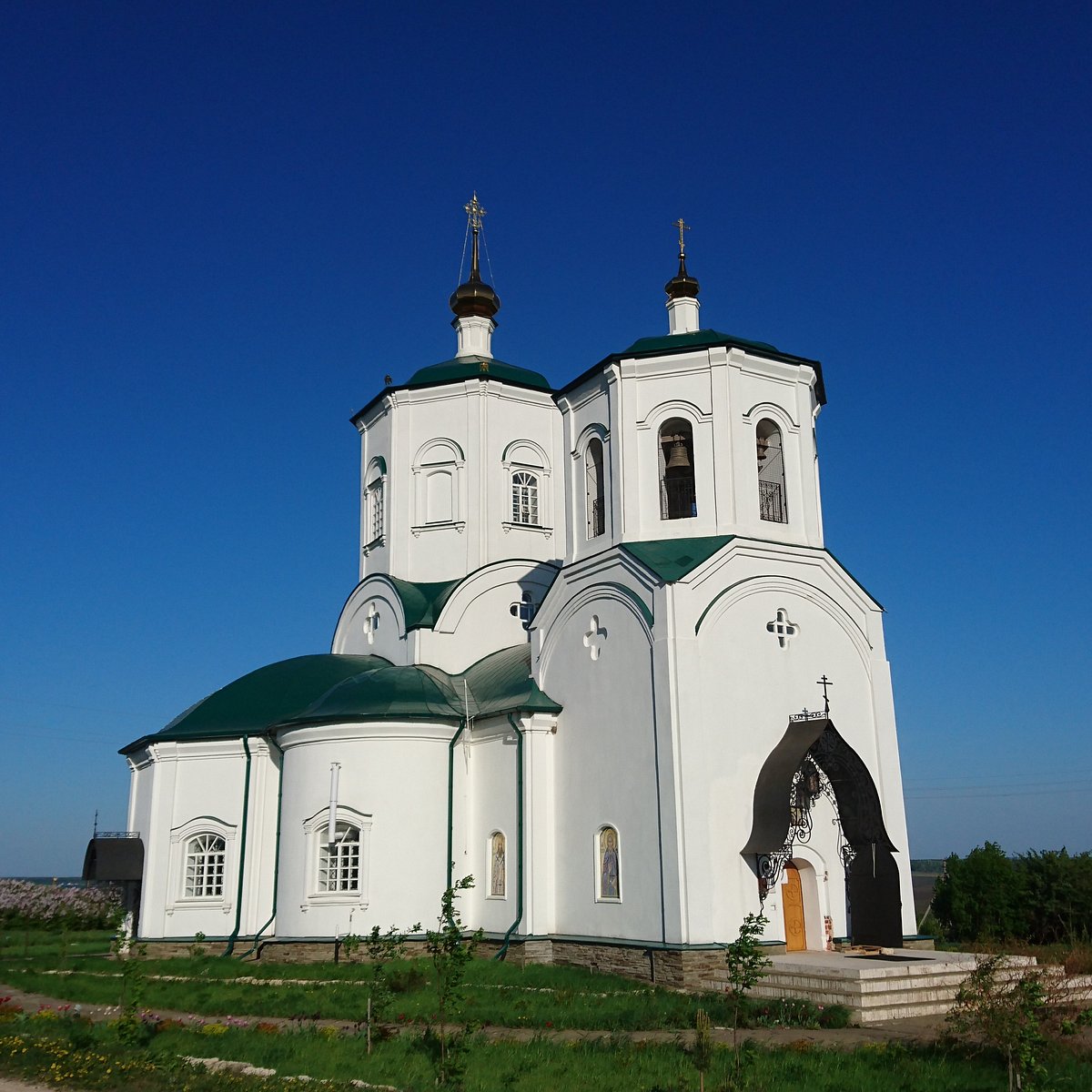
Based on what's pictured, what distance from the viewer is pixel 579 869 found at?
570 inches

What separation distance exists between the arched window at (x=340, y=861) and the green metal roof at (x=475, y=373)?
337 inches

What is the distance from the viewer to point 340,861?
1565 centimetres

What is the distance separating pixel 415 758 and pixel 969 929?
8.89 m

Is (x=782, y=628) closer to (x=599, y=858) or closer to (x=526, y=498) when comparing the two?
(x=599, y=858)

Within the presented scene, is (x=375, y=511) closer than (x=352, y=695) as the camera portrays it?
No

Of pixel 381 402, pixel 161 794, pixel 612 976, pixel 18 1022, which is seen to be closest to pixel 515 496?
pixel 381 402

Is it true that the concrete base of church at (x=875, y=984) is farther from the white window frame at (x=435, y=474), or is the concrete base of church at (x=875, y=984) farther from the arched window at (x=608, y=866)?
the white window frame at (x=435, y=474)

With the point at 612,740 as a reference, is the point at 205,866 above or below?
below

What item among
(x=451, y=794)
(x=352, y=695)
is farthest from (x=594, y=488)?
(x=451, y=794)

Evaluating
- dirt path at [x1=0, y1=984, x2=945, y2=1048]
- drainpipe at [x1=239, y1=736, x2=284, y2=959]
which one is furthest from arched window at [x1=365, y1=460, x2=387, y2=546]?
dirt path at [x1=0, y1=984, x2=945, y2=1048]

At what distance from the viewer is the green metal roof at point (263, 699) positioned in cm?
1756

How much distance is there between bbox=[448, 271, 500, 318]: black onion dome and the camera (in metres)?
22.5

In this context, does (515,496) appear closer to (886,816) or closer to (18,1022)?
(886,816)

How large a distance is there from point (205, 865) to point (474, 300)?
11761 mm
